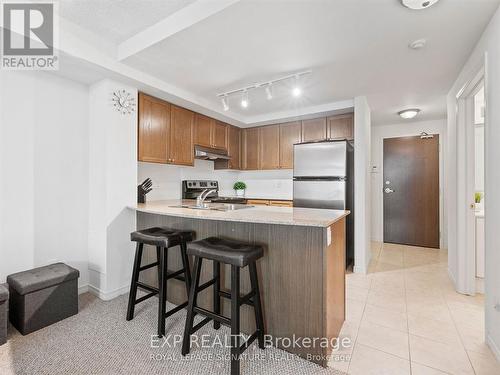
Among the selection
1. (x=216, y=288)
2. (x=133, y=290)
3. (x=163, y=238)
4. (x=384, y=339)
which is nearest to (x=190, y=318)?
(x=216, y=288)

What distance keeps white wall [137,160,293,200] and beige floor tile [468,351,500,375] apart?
308cm

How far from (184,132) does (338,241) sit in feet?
8.08

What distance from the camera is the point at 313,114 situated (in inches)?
150

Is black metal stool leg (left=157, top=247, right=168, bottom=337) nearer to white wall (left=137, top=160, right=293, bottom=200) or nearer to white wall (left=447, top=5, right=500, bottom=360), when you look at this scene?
white wall (left=137, top=160, right=293, bottom=200)

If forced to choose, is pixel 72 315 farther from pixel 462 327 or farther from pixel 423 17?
pixel 423 17

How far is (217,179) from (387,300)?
317cm

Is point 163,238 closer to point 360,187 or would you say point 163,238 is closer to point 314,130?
point 360,187

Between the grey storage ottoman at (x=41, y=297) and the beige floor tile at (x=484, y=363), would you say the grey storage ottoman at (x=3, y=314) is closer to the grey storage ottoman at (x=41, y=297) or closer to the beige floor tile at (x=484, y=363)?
the grey storage ottoman at (x=41, y=297)

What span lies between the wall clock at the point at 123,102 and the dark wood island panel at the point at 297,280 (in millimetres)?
1606

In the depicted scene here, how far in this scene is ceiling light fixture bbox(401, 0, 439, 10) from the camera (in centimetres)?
158

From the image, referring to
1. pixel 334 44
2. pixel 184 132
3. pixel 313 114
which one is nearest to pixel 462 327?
pixel 334 44

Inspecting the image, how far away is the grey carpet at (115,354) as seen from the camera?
1.59 metres

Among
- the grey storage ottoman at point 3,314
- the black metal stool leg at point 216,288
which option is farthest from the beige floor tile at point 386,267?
the grey storage ottoman at point 3,314

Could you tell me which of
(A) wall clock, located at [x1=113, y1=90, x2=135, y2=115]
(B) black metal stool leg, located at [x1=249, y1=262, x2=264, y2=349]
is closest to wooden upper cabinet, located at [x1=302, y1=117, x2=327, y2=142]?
(A) wall clock, located at [x1=113, y1=90, x2=135, y2=115]
